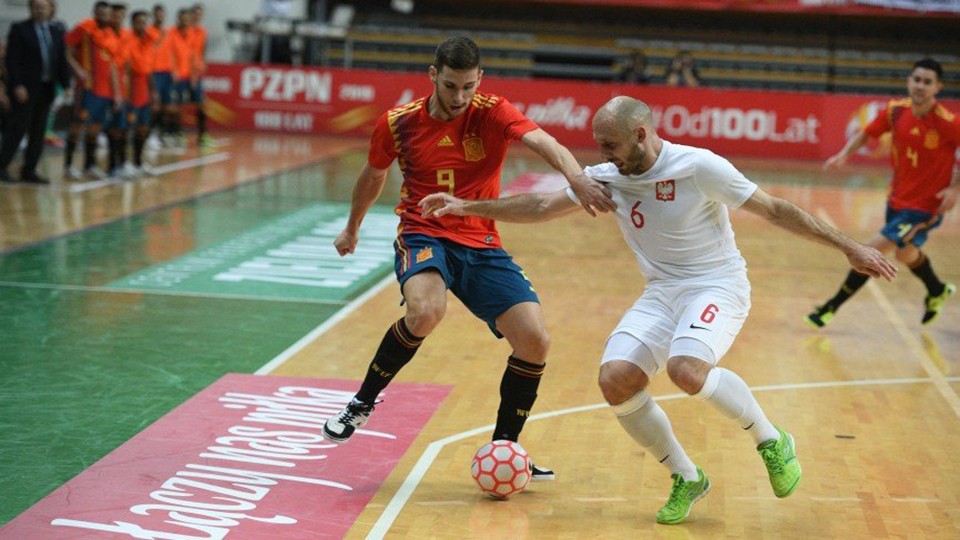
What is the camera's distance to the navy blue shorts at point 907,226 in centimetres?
1028

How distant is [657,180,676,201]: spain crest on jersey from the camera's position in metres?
5.78

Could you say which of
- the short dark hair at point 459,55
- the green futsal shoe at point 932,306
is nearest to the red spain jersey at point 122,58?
the green futsal shoe at point 932,306

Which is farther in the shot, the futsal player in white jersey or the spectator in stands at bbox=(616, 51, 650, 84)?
the spectator in stands at bbox=(616, 51, 650, 84)

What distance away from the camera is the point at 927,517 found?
5.96 metres

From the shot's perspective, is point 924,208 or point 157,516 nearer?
point 157,516

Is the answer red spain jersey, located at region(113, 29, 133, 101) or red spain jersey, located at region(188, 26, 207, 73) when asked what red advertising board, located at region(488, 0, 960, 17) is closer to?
red spain jersey, located at region(188, 26, 207, 73)

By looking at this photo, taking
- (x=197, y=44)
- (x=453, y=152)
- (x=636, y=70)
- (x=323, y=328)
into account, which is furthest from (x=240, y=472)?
(x=636, y=70)

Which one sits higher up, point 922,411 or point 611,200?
point 611,200

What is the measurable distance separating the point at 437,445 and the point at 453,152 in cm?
164

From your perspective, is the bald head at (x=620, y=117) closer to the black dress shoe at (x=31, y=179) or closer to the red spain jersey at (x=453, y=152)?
the red spain jersey at (x=453, y=152)

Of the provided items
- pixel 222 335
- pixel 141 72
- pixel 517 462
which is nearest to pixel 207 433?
pixel 517 462

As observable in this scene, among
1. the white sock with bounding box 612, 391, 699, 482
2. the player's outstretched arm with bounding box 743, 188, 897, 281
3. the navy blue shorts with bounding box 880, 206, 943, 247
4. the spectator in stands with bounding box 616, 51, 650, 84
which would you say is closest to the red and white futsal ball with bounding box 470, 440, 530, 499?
the white sock with bounding box 612, 391, 699, 482

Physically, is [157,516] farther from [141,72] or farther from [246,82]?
[246,82]

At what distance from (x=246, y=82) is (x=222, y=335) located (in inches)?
712
